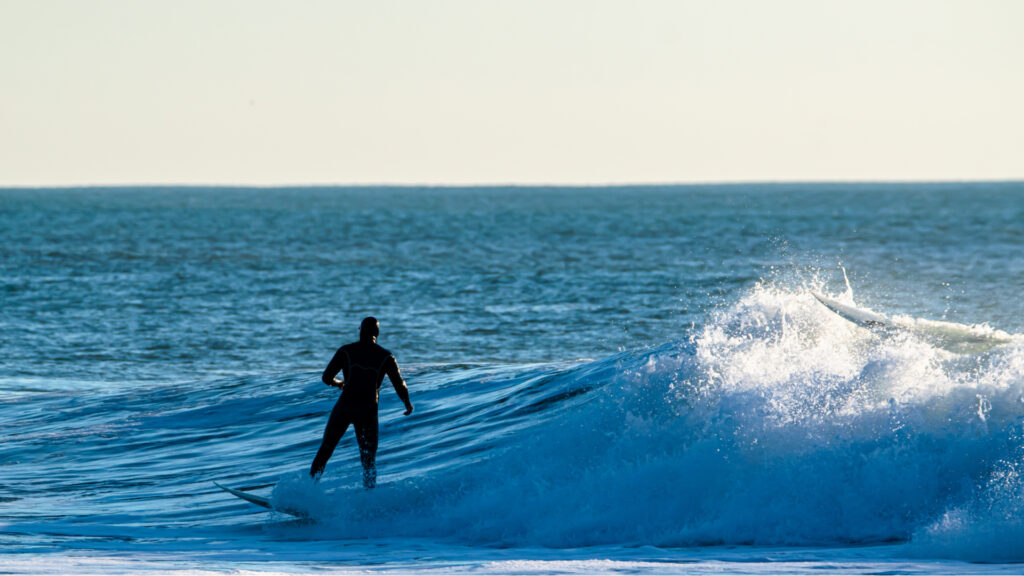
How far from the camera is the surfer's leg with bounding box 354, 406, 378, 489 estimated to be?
11008 mm

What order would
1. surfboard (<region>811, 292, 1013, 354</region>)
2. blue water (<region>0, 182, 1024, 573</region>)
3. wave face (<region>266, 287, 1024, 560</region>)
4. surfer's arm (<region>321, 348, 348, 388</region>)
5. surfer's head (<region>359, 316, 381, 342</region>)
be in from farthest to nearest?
surfboard (<region>811, 292, 1013, 354</region>)
surfer's head (<region>359, 316, 381, 342</region>)
surfer's arm (<region>321, 348, 348, 388</region>)
wave face (<region>266, 287, 1024, 560</region>)
blue water (<region>0, 182, 1024, 573</region>)

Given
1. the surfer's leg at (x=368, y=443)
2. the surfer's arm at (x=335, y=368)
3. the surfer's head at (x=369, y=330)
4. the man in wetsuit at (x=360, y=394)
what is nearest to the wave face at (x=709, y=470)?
the surfer's leg at (x=368, y=443)

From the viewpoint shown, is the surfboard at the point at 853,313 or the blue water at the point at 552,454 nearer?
the blue water at the point at 552,454

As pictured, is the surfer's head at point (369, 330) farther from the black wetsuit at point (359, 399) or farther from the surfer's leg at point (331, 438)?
the surfer's leg at point (331, 438)

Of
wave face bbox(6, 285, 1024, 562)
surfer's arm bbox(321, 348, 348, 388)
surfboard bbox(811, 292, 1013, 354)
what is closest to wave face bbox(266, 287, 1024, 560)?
wave face bbox(6, 285, 1024, 562)

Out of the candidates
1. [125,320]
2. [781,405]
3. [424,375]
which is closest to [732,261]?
[125,320]

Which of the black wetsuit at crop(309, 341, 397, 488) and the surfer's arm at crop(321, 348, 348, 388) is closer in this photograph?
the surfer's arm at crop(321, 348, 348, 388)

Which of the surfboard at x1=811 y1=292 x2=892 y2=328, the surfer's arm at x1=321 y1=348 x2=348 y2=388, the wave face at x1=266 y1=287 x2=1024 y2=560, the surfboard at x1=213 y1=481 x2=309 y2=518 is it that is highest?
the surfboard at x1=811 y1=292 x2=892 y2=328

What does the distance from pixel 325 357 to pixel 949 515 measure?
54.9ft

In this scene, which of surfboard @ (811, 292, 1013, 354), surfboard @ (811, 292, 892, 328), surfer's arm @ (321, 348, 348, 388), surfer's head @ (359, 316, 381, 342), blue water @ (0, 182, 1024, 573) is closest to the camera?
blue water @ (0, 182, 1024, 573)

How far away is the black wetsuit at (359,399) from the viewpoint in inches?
432

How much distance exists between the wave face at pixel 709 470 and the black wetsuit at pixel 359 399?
1.17ft

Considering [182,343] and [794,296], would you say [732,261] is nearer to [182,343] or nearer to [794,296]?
[182,343]

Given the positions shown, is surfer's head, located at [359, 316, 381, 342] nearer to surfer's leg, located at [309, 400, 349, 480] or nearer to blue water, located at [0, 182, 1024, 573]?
surfer's leg, located at [309, 400, 349, 480]
